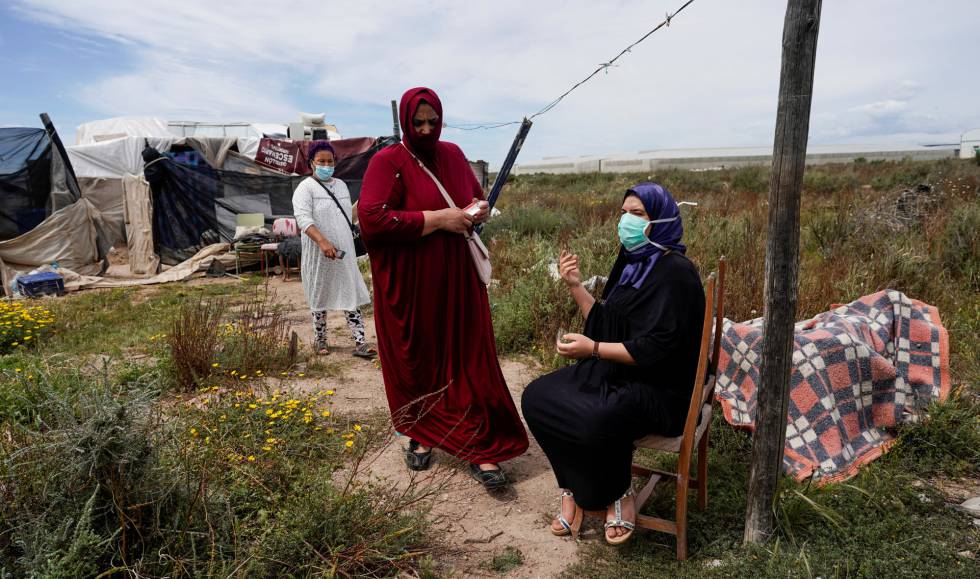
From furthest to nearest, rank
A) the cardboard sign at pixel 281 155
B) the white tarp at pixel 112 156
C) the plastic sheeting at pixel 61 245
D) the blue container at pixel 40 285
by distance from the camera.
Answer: the cardboard sign at pixel 281 155 < the white tarp at pixel 112 156 < the plastic sheeting at pixel 61 245 < the blue container at pixel 40 285

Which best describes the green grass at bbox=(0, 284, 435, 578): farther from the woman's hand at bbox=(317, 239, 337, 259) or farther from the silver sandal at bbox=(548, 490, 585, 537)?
the woman's hand at bbox=(317, 239, 337, 259)

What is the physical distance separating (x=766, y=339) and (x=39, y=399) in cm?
387

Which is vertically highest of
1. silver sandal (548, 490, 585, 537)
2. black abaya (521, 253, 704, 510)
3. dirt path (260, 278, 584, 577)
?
black abaya (521, 253, 704, 510)

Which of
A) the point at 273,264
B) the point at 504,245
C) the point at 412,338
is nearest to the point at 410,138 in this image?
the point at 412,338

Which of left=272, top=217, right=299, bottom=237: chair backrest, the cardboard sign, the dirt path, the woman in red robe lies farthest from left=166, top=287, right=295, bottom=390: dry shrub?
the cardboard sign

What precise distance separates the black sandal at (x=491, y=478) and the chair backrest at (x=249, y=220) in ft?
33.8

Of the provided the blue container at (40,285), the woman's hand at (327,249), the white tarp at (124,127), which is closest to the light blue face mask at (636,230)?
the woman's hand at (327,249)

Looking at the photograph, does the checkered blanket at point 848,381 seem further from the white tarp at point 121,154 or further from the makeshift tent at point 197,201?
the white tarp at point 121,154

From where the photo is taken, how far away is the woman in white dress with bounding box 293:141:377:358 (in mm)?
5293

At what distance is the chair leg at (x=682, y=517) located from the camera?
2.42 m

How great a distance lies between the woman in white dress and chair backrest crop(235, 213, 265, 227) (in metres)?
7.31

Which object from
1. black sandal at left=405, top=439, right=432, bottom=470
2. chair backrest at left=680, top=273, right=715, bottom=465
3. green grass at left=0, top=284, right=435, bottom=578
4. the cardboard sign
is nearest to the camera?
green grass at left=0, top=284, right=435, bottom=578

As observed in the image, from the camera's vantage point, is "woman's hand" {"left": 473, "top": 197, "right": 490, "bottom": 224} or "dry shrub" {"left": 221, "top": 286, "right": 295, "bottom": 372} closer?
"woman's hand" {"left": 473, "top": 197, "right": 490, "bottom": 224}

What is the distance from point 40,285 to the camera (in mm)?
9328
